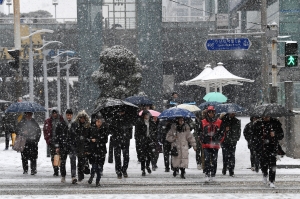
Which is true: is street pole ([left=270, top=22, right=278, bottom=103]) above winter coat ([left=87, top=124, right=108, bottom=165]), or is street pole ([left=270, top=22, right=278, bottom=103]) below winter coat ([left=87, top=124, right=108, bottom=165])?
above

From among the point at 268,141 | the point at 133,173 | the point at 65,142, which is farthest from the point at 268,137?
the point at 65,142

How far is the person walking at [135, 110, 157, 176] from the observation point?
15.7 metres

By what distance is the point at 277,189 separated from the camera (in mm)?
12719

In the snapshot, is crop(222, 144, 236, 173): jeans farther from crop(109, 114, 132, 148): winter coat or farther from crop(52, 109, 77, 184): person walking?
crop(52, 109, 77, 184): person walking

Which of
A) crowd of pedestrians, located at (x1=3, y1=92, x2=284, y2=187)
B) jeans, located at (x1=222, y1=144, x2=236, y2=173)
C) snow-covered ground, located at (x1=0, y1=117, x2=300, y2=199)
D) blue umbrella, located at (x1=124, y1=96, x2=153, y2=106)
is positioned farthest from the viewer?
blue umbrella, located at (x1=124, y1=96, x2=153, y2=106)

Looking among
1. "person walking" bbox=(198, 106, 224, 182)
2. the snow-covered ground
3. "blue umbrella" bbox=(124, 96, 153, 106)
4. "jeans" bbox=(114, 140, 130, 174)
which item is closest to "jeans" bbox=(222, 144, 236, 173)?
the snow-covered ground

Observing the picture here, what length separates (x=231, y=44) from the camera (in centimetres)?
2122

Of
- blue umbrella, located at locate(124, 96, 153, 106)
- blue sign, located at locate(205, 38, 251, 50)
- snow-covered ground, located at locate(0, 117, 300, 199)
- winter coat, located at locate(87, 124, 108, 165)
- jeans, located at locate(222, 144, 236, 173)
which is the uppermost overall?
blue sign, located at locate(205, 38, 251, 50)

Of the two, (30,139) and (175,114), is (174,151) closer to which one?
(175,114)

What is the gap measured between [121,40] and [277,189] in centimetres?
4458

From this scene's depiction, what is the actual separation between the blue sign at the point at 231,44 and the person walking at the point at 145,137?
6.09 metres

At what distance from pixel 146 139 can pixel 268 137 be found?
Answer: 3.90 metres

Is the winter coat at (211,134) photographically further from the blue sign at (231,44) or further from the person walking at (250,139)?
the blue sign at (231,44)

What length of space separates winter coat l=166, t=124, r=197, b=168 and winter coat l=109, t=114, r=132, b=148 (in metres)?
1.03
